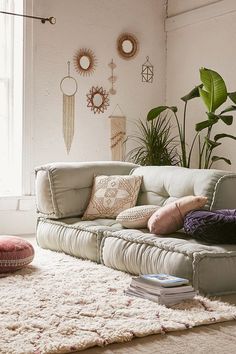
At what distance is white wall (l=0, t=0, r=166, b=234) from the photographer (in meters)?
6.06

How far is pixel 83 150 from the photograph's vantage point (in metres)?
6.39

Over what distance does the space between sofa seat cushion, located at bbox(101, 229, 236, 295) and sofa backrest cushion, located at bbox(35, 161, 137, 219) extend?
96cm

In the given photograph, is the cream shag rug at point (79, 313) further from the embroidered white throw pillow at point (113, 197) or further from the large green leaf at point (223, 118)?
the large green leaf at point (223, 118)

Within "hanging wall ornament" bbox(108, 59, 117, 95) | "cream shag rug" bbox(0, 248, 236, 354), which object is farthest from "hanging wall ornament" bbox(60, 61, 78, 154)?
"cream shag rug" bbox(0, 248, 236, 354)

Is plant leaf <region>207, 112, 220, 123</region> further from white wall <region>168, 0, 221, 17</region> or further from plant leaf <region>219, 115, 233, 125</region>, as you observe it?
white wall <region>168, 0, 221, 17</region>

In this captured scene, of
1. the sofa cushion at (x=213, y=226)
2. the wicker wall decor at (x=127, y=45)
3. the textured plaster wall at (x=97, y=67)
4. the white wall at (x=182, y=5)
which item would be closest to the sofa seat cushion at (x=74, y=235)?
the sofa cushion at (x=213, y=226)

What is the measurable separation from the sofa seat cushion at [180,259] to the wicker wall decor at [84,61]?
2.72 m

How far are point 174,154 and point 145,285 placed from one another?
348 centimetres

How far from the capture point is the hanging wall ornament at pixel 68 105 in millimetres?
6246

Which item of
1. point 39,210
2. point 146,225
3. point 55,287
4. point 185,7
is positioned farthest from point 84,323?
point 185,7

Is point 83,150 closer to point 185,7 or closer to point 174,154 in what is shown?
point 174,154

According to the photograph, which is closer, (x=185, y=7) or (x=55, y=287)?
(x=55, y=287)

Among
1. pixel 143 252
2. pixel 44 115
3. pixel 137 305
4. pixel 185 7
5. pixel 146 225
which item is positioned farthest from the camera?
pixel 185 7

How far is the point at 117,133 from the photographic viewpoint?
660cm
